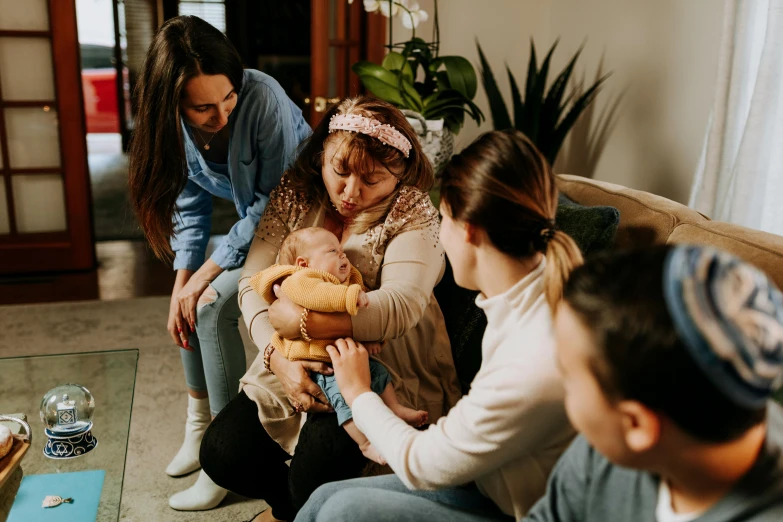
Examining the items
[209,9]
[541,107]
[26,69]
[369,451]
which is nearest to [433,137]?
[541,107]

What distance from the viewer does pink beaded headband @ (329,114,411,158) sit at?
1.51 m

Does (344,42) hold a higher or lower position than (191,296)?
higher

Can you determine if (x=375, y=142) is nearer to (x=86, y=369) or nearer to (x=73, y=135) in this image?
(x=86, y=369)

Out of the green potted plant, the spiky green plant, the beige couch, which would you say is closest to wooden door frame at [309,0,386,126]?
the green potted plant

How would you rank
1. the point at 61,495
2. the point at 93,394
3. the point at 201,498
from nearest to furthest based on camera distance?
the point at 61,495 → the point at 93,394 → the point at 201,498

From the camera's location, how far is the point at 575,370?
712 millimetres

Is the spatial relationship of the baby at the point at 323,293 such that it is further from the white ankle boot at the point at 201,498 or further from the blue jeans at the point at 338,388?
the white ankle boot at the point at 201,498

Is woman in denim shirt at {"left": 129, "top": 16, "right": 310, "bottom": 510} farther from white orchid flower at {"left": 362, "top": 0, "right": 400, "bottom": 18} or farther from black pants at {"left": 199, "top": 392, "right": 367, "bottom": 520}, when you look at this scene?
white orchid flower at {"left": 362, "top": 0, "right": 400, "bottom": 18}

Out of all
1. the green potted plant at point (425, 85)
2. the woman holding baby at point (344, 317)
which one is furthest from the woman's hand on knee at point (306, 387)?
the green potted plant at point (425, 85)

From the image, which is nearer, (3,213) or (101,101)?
(3,213)

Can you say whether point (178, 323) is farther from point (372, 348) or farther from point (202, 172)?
point (372, 348)

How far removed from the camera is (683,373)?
2.01ft

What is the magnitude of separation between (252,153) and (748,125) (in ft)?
4.43

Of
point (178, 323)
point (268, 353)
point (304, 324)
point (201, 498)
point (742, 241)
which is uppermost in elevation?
point (742, 241)
